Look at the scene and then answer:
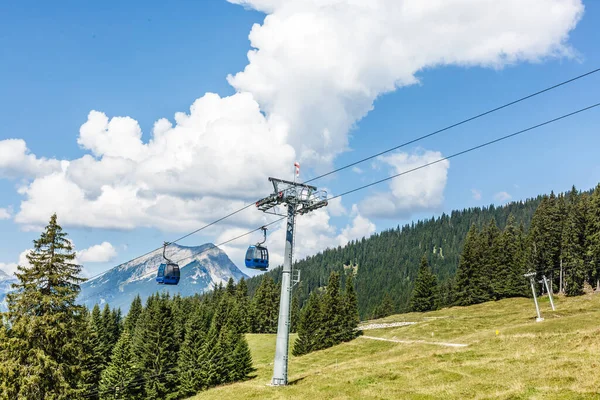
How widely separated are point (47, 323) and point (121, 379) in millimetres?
36584

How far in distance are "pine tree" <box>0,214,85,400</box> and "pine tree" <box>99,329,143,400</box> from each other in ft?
106

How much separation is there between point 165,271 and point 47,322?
44.3 feet

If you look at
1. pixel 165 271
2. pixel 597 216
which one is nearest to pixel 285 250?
pixel 165 271

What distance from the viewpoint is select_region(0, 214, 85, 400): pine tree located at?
34.0m

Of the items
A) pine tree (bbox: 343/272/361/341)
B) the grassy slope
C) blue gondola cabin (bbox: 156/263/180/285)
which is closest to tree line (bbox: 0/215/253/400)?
blue gondola cabin (bbox: 156/263/180/285)

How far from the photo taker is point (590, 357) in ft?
82.9

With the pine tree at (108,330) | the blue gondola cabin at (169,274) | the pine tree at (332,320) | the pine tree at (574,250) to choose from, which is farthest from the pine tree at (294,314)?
the blue gondola cabin at (169,274)

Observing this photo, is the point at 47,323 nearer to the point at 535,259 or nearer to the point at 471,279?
the point at 471,279

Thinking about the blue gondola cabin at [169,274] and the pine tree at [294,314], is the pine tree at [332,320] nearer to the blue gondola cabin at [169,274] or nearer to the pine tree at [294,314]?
the pine tree at [294,314]

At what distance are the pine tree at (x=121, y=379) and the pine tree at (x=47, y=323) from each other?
32.3m

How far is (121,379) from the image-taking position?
218 feet

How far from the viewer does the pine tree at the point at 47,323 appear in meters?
34.0

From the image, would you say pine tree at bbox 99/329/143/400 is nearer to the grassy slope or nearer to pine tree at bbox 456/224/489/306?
the grassy slope

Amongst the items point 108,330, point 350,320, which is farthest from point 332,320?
point 108,330
